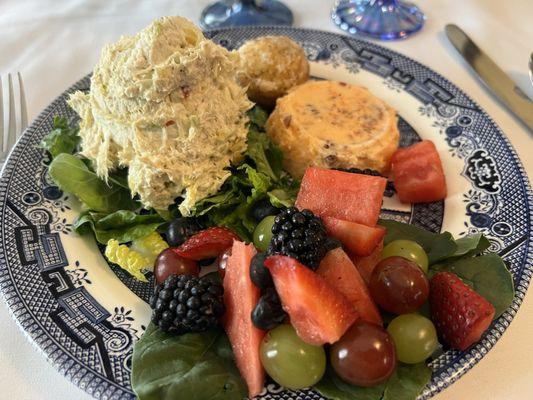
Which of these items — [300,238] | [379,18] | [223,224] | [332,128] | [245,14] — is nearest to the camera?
[300,238]

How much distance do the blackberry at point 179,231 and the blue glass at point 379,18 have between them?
2227 millimetres

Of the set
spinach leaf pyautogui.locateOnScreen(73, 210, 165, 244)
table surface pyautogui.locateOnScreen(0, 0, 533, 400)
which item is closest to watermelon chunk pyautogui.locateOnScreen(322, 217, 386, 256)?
spinach leaf pyautogui.locateOnScreen(73, 210, 165, 244)

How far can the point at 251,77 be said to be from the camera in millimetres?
2975

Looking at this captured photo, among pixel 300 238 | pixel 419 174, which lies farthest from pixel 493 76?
pixel 300 238

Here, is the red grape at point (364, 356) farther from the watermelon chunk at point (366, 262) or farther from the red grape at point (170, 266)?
the red grape at point (170, 266)

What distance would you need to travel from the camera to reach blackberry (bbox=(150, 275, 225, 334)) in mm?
1837

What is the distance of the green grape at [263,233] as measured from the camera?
2227 mm

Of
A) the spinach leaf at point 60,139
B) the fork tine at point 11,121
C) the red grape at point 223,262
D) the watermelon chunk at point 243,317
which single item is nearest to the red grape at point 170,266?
the red grape at point 223,262

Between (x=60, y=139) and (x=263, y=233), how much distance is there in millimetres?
1181

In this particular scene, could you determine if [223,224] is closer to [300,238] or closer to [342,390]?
[300,238]

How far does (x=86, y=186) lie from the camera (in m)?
2.52

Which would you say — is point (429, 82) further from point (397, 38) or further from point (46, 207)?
point (46, 207)

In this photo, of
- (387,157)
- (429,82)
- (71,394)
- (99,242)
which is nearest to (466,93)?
(429,82)

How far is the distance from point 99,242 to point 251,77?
125 cm
